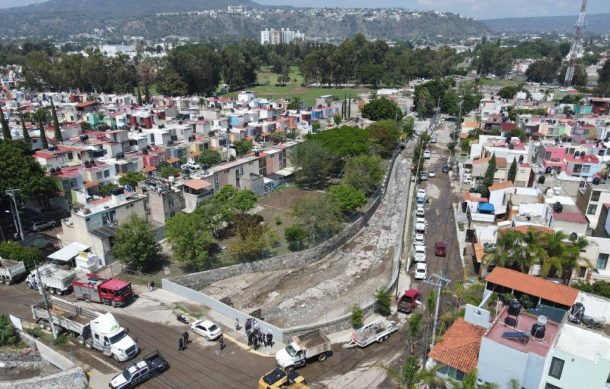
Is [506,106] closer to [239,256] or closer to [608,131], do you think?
[608,131]

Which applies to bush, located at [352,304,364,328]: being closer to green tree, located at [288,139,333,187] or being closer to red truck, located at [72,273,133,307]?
red truck, located at [72,273,133,307]

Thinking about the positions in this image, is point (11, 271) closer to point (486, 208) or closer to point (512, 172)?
point (486, 208)

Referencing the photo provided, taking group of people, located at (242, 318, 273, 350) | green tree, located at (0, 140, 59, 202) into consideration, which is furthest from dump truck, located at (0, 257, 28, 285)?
group of people, located at (242, 318, 273, 350)

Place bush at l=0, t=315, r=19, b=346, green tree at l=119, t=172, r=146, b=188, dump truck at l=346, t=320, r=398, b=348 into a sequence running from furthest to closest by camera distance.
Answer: green tree at l=119, t=172, r=146, b=188 < dump truck at l=346, t=320, r=398, b=348 < bush at l=0, t=315, r=19, b=346

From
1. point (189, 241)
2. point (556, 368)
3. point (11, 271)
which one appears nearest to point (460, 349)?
point (556, 368)

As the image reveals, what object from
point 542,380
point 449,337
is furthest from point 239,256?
point 542,380

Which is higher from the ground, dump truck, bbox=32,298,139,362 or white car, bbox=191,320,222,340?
dump truck, bbox=32,298,139,362

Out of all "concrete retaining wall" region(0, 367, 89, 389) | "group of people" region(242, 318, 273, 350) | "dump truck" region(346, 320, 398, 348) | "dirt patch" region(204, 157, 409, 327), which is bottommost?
"dirt patch" region(204, 157, 409, 327)
